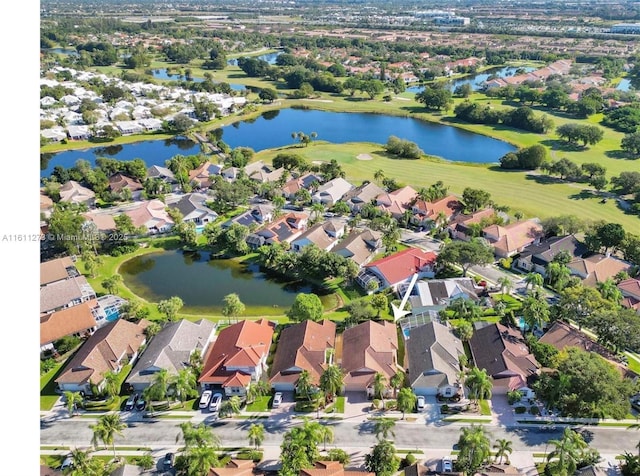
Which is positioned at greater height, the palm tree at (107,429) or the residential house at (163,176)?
the residential house at (163,176)

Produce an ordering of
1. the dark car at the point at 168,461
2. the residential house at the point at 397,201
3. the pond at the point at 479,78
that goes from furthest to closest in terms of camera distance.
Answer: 1. the pond at the point at 479,78
2. the residential house at the point at 397,201
3. the dark car at the point at 168,461

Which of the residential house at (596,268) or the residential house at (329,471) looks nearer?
the residential house at (329,471)

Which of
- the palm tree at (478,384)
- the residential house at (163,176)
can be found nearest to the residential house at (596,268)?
the palm tree at (478,384)

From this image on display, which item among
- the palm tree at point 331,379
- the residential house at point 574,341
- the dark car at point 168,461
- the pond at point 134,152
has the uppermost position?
the pond at point 134,152

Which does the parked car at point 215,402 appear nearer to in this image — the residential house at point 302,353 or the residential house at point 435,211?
the residential house at point 302,353

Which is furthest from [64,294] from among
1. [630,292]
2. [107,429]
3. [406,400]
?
[630,292]

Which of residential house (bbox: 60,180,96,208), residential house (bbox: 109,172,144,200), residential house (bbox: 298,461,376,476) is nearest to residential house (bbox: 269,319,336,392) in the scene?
residential house (bbox: 298,461,376,476)

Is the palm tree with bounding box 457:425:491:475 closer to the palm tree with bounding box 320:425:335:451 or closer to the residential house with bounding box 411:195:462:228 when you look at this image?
the palm tree with bounding box 320:425:335:451

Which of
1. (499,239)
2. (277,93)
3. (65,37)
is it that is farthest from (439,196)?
(65,37)
